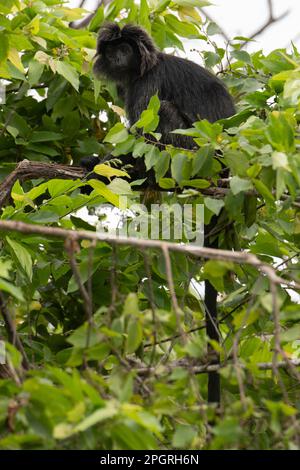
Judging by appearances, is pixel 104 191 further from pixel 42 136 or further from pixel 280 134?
pixel 42 136

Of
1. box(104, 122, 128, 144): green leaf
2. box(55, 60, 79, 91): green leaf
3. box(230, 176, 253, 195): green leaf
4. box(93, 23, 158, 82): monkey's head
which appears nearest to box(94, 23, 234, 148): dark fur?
box(93, 23, 158, 82): monkey's head

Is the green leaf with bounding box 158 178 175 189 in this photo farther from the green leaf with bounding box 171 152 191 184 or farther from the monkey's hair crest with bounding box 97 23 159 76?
the monkey's hair crest with bounding box 97 23 159 76

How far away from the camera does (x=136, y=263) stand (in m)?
3.74

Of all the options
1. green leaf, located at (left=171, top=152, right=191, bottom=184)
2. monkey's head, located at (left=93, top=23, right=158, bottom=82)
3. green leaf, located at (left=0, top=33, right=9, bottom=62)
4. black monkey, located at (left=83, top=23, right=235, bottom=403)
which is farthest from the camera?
monkey's head, located at (left=93, top=23, right=158, bottom=82)

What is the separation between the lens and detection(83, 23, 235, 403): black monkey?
184 inches

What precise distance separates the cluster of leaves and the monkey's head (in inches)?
3.5

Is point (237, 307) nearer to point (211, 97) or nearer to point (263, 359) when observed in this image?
point (263, 359)

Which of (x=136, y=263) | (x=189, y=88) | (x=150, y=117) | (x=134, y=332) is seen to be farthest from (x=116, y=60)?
(x=134, y=332)

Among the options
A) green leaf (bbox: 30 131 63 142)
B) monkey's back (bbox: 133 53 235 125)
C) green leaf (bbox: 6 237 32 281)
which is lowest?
green leaf (bbox: 6 237 32 281)

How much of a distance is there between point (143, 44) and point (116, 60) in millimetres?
196

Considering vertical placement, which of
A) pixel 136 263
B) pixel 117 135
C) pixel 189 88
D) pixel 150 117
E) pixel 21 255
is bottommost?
pixel 136 263

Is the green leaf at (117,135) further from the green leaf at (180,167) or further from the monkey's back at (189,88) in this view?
the monkey's back at (189,88)

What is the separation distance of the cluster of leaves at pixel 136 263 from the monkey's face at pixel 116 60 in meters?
0.10

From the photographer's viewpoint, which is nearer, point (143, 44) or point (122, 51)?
point (143, 44)
